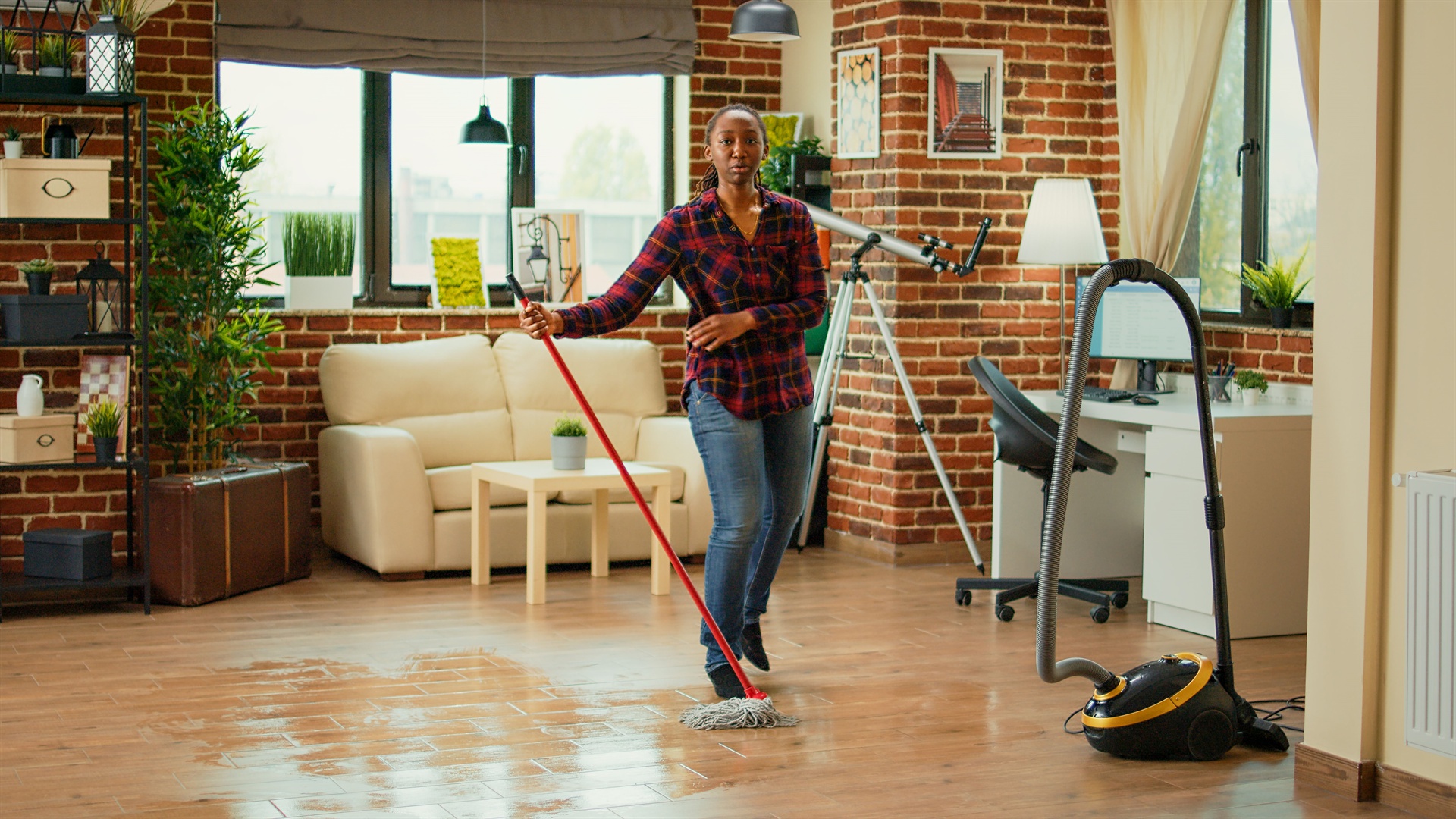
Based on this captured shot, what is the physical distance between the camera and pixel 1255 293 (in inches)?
220

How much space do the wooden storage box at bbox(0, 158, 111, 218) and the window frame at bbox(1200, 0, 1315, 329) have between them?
3959mm

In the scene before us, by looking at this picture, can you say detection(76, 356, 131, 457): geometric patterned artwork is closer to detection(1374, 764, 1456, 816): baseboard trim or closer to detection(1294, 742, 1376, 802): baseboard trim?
detection(1294, 742, 1376, 802): baseboard trim

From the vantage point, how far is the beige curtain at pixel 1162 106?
18.9 feet

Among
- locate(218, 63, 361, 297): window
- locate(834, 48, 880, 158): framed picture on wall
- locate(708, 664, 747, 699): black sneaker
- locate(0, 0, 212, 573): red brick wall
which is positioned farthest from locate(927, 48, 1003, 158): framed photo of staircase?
locate(0, 0, 212, 573): red brick wall

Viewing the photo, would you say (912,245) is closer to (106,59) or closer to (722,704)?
(722,704)

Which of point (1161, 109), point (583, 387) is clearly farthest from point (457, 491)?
point (1161, 109)

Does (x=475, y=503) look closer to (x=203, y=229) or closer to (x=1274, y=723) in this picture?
(x=203, y=229)

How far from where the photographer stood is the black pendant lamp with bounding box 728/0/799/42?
19.2ft

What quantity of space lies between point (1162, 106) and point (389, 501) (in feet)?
10.6

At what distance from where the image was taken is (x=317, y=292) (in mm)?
6480

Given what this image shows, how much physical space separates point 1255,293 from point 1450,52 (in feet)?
8.09

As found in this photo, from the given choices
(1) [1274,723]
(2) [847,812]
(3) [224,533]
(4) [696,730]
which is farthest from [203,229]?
(1) [1274,723]

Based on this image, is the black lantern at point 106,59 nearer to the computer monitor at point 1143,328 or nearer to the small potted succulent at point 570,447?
the small potted succulent at point 570,447

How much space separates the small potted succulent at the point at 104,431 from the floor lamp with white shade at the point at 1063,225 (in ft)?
10.8
